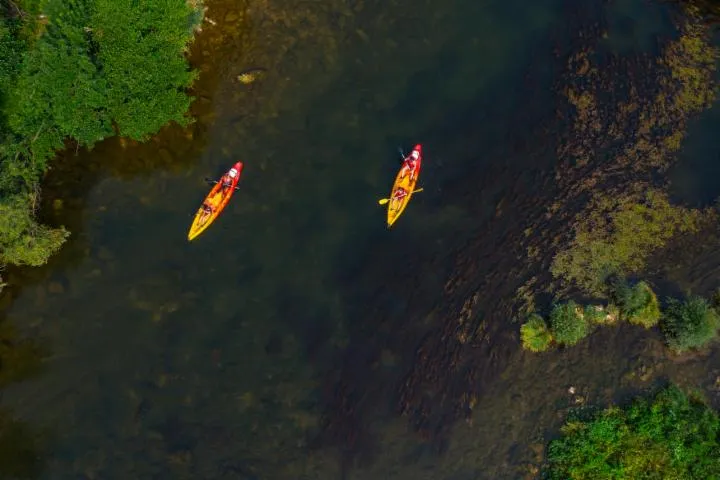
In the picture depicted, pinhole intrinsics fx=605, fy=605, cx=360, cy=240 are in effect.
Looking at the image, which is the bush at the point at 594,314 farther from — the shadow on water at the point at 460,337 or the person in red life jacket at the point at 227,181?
the person in red life jacket at the point at 227,181

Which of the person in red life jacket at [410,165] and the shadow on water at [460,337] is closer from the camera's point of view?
the shadow on water at [460,337]

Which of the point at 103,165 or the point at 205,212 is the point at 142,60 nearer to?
the point at 103,165

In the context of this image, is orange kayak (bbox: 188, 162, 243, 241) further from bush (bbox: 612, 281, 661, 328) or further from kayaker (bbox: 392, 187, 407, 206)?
bush (bbox: 612, 281, 661, 328)

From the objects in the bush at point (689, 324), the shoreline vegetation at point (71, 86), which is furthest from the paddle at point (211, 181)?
the bush at point (689, 324)

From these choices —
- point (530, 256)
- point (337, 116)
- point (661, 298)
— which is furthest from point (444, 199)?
point (661, 298)

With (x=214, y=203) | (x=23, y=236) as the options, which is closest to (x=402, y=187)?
(x=214, y=203)

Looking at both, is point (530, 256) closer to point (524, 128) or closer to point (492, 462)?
point (524, 128)
